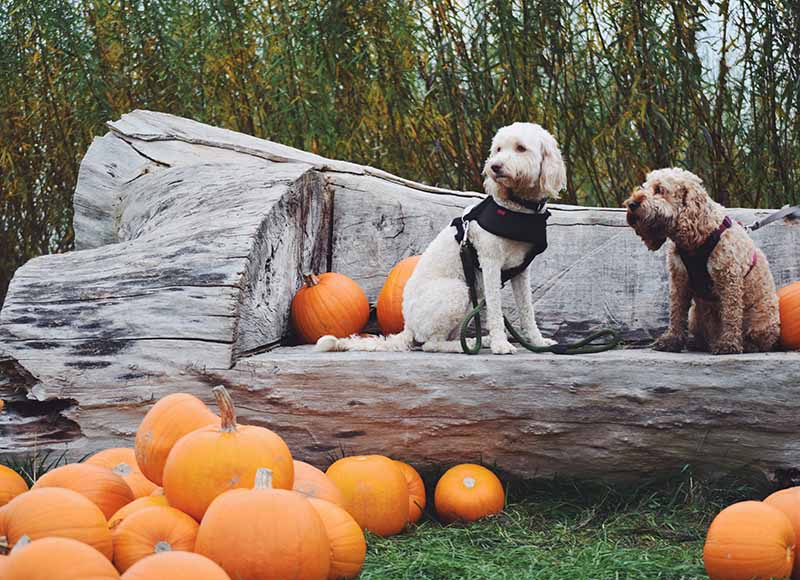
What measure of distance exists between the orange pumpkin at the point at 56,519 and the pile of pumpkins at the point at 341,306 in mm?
2209

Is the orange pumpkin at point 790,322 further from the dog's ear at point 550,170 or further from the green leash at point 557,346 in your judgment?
the dog's ear at point 550,170

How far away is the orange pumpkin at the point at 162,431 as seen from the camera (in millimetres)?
2939

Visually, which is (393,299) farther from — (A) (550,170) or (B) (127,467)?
(B) (127,467)

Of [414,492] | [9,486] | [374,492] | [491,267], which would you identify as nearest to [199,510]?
[374,492]

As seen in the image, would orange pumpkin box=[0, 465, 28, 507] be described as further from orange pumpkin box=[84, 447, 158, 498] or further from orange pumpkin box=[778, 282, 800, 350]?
orange pumpkin box=[778, 282, 800, 350]

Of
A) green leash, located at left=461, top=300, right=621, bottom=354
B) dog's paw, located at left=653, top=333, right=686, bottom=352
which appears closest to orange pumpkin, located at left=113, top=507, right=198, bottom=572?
green leash, located at left=461, top=300, right=621, bottom=354

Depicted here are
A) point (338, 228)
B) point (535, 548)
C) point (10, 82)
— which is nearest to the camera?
point (535, 548)

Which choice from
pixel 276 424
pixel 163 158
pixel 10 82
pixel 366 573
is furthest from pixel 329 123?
pixel 366 573

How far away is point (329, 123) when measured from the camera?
638cm

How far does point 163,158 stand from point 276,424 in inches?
108

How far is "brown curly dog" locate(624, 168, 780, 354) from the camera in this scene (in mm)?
3512

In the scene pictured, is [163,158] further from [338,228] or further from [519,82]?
[519,82]

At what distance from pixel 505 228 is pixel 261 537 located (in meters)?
1.91

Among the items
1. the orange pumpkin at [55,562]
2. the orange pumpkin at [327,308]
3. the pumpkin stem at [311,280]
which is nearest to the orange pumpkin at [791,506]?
the orange pumpkin at [55,562]
